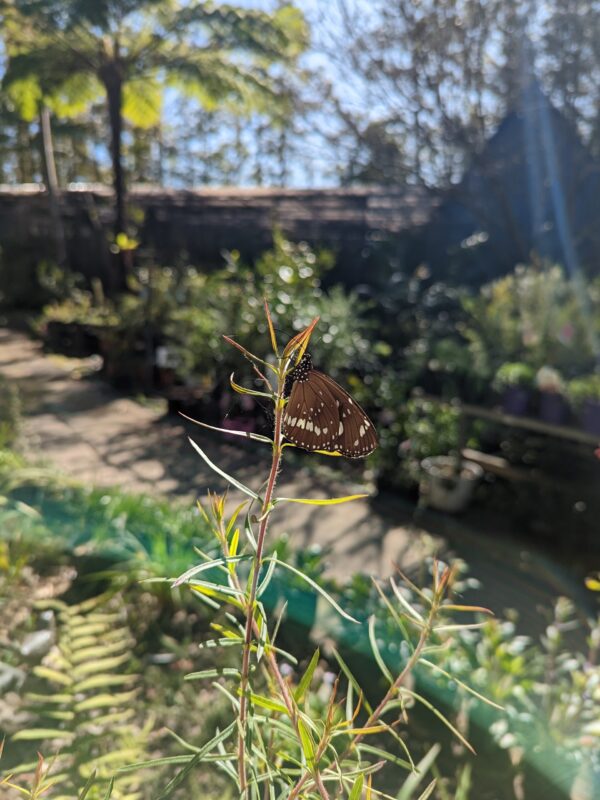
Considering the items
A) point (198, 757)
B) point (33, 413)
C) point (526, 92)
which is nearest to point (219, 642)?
point (198, 757)

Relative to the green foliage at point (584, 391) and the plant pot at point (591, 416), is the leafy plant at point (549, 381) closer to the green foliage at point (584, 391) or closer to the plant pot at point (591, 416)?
the green foliage at point (584, 391)

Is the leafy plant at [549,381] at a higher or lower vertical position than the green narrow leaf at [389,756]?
lower

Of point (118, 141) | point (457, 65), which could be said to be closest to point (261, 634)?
point (457, 65)

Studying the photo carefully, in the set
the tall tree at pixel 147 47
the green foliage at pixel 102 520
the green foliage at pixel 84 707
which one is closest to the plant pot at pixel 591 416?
the green foliage at pixel 102 520

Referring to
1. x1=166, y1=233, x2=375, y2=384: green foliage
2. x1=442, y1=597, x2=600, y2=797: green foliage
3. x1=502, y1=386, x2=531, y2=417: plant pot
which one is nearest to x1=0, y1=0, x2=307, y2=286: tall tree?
A: x1=166, y1=233, x2=375, y2=384: green foliage

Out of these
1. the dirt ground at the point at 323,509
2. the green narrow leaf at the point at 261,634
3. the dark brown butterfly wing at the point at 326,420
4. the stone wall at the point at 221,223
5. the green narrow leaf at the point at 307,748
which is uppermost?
the stone wall at the point at 221,223

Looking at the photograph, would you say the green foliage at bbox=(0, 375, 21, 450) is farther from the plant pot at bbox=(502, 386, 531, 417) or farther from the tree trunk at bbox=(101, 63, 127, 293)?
the tree trunk at bbox=(101, 63, 127, 293)

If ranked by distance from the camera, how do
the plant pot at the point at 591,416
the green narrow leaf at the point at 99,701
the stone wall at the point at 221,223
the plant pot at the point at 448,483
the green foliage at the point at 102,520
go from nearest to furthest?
the green narrow leaf at the point at 99,701 → the green foliage at the point at 102,520 → the plant pot at the point at 591,416 → the plant pot at the point at 448,483 → the stone wall at the point at 221,223
